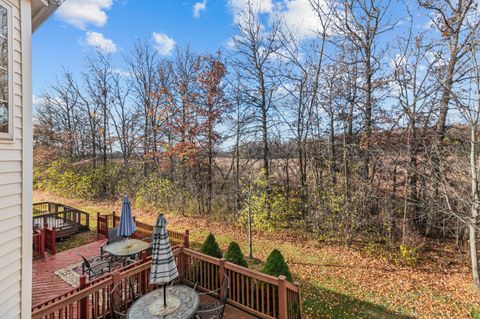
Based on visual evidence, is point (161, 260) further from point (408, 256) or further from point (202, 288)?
point (408, 256)

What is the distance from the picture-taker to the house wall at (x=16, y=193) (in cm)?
237

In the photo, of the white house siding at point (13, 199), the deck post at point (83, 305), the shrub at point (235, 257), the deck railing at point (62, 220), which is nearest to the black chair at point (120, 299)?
the deck post at point (83, 305)

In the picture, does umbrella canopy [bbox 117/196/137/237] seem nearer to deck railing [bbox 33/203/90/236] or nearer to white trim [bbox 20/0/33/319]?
white trim [bbox 20/0/33/319]

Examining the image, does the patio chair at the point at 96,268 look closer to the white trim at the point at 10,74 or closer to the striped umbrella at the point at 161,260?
the striped umbrella at the point at 161,260

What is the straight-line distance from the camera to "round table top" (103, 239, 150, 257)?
5.63 metres

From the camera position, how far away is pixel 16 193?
251 cm

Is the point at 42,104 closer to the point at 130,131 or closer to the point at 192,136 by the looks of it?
the point at 130,131

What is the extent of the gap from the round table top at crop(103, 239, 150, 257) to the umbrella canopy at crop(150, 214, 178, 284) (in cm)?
262

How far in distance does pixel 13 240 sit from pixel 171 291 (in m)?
2.52

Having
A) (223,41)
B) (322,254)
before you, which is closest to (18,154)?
(322,254)

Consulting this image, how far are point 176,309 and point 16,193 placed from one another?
2.68 meters

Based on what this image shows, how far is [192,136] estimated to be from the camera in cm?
1283

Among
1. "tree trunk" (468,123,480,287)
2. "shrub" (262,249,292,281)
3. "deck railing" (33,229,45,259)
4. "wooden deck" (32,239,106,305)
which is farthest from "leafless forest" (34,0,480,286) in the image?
"deck railing" (33,229,45,259)

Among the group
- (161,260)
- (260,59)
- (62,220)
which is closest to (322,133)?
(260,59)
